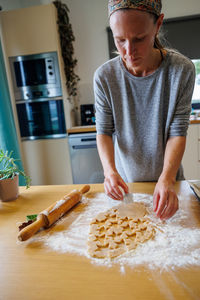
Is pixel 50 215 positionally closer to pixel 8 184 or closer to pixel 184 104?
pixel 8 184

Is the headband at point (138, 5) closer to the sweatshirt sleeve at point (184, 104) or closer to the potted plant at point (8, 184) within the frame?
the sweatshirt sleeve at point (184, 104)

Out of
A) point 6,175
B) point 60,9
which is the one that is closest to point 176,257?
point 6,175

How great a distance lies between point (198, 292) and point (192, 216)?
0.31 meters

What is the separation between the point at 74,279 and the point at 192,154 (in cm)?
236

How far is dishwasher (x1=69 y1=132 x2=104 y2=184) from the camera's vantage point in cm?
255

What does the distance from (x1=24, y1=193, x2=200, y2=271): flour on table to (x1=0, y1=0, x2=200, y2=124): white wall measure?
2.48 meters

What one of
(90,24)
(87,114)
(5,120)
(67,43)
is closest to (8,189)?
(5,120)

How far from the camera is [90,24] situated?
2.88 m

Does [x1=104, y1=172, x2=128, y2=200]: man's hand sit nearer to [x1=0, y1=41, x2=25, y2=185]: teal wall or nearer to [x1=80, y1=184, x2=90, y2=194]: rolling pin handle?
[x1=80, y1=184, x2=90, y2=194]: rolling pin handle

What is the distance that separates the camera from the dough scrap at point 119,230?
629mm

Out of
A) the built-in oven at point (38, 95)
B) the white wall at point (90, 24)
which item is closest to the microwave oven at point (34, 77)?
the built-in oven at point (38, 95)

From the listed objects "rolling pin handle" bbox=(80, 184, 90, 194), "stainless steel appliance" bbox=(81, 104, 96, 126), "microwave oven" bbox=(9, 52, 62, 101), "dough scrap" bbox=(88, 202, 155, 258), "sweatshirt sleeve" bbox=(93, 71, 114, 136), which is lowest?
"dough scrap" bbox=(88, 202, 155, 258)

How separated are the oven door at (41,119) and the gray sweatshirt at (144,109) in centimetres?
155

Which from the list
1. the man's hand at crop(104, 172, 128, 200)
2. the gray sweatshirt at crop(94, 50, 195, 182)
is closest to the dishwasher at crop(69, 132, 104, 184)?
the gray sweatshirt at crop(94, 50, 195, 182)
